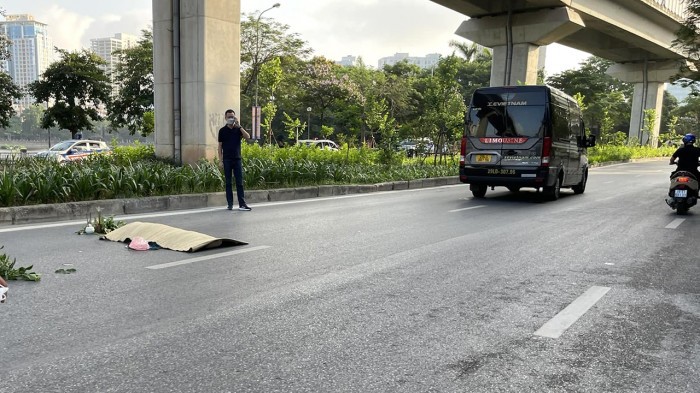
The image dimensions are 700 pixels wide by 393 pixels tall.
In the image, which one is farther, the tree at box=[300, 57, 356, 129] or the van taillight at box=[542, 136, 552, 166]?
the tree at box=[300, 57, 356, 129]

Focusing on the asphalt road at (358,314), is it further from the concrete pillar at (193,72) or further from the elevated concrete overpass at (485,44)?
the elevated concrete overpass at (485,44)

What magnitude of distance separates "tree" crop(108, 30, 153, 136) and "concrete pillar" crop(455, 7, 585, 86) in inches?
879

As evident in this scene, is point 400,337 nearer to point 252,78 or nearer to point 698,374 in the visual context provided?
point 698,374

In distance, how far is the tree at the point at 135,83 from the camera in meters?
39.9

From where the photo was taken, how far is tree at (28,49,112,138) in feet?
117

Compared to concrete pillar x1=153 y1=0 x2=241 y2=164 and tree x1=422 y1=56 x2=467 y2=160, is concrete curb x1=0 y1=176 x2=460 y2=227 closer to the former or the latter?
concrete pillar x1=153 y1=0 x2=241 y2=164

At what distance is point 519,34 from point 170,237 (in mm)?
28001

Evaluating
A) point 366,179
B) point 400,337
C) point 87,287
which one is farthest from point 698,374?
point 366,179

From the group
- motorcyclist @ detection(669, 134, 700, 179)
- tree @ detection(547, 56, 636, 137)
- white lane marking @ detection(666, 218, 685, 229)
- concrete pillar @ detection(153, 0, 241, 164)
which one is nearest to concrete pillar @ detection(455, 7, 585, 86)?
concrete pillar @ detection(153, 0, 241, 164)

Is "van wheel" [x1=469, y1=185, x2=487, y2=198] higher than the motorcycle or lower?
lower

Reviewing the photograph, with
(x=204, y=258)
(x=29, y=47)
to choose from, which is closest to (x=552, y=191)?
(x=204, y=258)

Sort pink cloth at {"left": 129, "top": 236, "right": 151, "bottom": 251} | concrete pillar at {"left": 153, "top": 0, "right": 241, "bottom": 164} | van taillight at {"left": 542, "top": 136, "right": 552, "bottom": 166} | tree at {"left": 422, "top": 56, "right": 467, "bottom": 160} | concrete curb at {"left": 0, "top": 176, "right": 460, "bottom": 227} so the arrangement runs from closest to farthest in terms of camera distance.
Result: pink cloth at {"left": 129, "top": 236, "right": 151, "bottom": 251} → concrete curb at {"left": 0, "top": 176, "right": 460, "bottom": 227} → van taillight at {"left": 542, "top": 136, "right": 552, "bottom": 166} → concrete pillar at {"left": 153, "top": 0, "right": 241, "bottom": 164} → tree at {"left": 422, "top": 56, "right": 467, "bottom": 160}

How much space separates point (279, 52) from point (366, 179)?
28106mm

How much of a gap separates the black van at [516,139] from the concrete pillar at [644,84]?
139 ft
